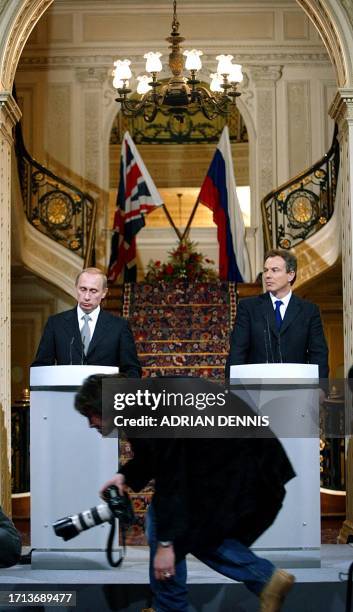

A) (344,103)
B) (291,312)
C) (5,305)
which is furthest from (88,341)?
→ (344,103)

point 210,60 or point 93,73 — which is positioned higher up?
→ point 210,60

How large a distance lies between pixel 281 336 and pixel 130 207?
6839 millimetres

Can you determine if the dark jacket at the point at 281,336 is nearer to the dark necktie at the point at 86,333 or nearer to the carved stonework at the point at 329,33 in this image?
the dark necktie at the point at 86,333

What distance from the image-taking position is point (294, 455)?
14.1 feet

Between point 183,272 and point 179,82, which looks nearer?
point 179,82

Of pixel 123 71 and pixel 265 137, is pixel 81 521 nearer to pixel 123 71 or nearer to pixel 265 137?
pixel 123 71

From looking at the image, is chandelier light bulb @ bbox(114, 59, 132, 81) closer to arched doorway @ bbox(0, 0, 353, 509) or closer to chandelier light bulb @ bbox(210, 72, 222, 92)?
chandelier light bulb @ bbox(210, 72, 222, 92)

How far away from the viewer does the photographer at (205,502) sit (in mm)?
3885

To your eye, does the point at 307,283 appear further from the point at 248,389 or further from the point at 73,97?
the point at 248,389

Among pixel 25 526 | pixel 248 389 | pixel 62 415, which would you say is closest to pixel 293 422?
pixel 248 389

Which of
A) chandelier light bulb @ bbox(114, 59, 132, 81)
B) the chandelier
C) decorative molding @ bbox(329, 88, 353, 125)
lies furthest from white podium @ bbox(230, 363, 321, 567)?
chandelier light bulb @ bbox(114, 59, 132, 81)

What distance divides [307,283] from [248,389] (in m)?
7.29

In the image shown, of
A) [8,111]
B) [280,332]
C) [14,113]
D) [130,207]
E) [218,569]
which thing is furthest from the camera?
[130,207]

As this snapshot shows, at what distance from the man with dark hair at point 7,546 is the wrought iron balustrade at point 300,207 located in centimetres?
721
